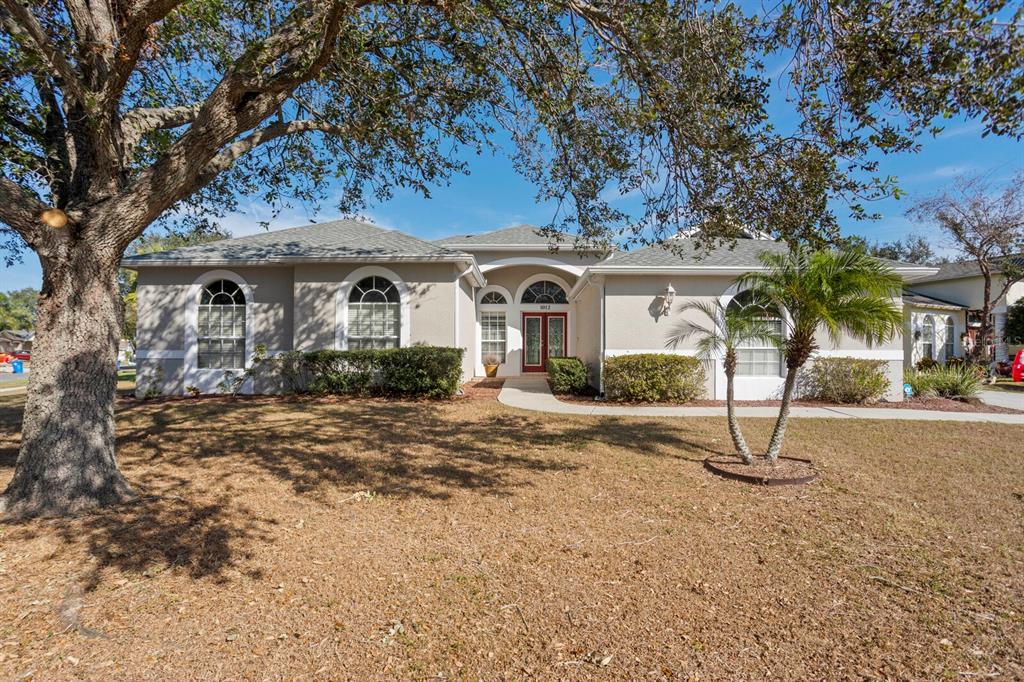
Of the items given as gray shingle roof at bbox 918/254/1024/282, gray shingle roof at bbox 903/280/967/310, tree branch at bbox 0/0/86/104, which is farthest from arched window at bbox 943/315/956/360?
tree branch at bbox 0/0/86/104

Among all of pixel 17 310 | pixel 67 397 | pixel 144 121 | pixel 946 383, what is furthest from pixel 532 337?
pixel 17 310

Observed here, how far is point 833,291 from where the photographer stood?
234 inches

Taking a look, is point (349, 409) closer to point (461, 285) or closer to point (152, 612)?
point (461, 285)

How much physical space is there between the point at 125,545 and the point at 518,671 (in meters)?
3.29

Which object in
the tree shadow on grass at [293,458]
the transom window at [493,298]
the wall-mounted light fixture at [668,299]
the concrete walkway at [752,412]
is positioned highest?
the transom window at [493,298]

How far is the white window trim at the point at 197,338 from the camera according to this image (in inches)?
519

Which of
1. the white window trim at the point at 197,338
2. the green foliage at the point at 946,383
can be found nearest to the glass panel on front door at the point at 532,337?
the white window trim at the point at 197,338

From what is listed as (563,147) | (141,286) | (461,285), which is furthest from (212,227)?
(563,147)

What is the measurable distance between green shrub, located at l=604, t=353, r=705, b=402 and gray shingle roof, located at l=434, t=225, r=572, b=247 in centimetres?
695

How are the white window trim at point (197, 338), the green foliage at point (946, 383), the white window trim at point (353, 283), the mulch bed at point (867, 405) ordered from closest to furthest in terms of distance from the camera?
the mulch bed at point (867, 405) < the green foliage at point (946, 383) < the white window trim at point (353, 283) < the white window trim at point (197, 338)

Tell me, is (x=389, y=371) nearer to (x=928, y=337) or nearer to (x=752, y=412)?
(x=752, y=412)

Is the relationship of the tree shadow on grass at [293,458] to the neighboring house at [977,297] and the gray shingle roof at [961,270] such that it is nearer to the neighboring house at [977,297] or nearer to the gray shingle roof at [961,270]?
the neighboring house at [977,297]

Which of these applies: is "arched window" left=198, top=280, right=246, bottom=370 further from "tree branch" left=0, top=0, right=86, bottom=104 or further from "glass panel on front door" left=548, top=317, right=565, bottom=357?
"glass panel on front door" left=548, top=317, right=565, bottom=357

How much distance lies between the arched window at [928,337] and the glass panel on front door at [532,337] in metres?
13.9
